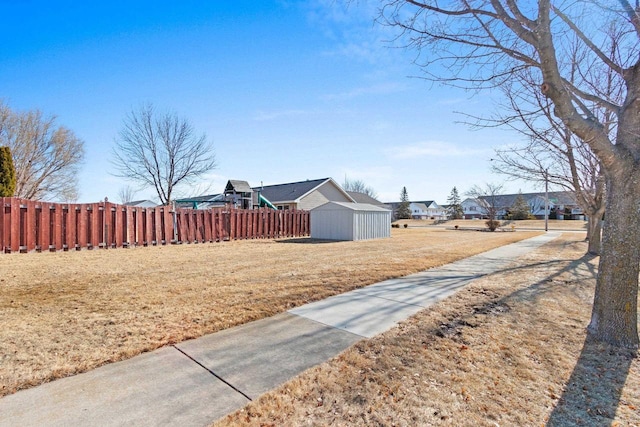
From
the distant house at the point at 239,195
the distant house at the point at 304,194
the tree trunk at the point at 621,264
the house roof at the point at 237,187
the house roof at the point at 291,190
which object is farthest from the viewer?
the house roof at the point at 291,190

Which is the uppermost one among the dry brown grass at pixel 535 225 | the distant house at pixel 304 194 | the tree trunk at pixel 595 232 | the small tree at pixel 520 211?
the distant house at pixel 304 194

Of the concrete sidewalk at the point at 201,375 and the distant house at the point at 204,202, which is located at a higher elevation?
the distant house at the point at 204,202

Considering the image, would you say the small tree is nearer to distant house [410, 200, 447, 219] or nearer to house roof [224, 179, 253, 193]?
distant house [410, 200, 447, 219]

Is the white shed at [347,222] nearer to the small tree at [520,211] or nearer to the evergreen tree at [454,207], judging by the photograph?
the small tree at [520,211]

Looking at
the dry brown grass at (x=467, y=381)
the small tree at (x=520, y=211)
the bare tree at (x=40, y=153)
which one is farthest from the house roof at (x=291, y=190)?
the small tree at (x=520, y=211)

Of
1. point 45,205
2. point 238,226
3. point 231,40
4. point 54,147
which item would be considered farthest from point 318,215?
point 54,147

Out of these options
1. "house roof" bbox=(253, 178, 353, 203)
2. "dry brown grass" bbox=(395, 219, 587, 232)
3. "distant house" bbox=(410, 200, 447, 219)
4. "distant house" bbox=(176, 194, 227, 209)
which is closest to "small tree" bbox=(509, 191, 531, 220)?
"dry brown grass" bbox=(395, 219, 587, 232)

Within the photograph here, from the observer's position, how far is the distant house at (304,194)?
2747 centimetres

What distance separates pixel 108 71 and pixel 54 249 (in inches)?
265

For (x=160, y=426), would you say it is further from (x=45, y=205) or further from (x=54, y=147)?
(x=54, y=147)

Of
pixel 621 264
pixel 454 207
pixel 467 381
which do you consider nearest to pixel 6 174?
pixel 467 381

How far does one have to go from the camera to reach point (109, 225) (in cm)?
1189

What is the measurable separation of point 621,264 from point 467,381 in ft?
7.94

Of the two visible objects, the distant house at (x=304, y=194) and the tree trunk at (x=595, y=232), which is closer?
the tree trunk at (x=595, y=232)
